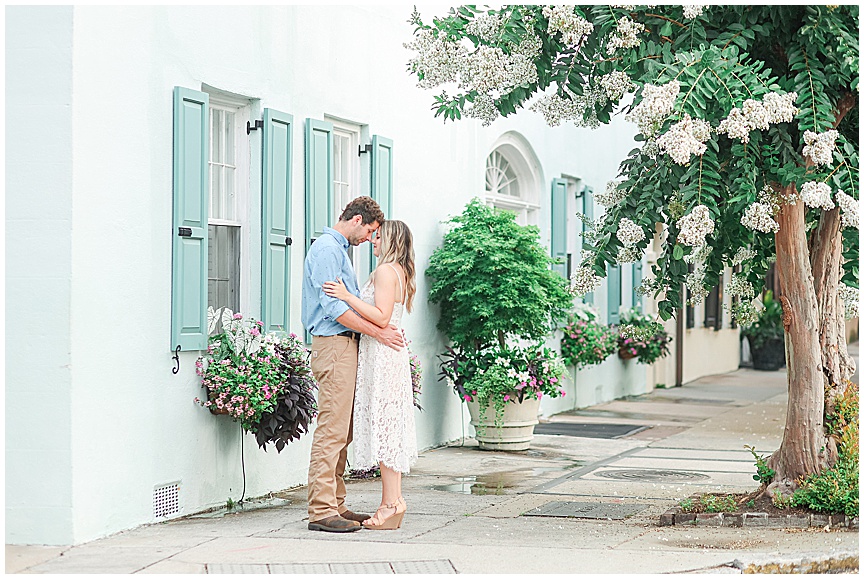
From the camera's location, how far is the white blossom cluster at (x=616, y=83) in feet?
22.5

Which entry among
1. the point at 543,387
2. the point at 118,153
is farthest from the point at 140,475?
the point at 543,387

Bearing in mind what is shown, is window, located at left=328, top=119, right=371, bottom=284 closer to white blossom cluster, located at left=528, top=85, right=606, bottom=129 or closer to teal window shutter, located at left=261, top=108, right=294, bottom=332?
teal window shutter, located at left=261, top=108, right=294, bottom=332

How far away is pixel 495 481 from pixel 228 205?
9.54 feet

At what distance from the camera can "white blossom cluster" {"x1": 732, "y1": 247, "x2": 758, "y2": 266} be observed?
7.81m

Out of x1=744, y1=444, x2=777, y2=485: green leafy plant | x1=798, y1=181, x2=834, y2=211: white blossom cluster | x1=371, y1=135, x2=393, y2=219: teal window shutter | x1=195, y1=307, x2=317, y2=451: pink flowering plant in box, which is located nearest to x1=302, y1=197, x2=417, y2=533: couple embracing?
x1=195, y1=307, x2=317, y2=451: pink flowering plant in box

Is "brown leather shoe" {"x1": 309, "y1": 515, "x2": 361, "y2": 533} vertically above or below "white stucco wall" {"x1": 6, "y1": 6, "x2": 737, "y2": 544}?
below

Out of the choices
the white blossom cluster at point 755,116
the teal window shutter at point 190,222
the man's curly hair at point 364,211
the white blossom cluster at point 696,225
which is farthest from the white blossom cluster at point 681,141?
the teal window shutter at point 190,222

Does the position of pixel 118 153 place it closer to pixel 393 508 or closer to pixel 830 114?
pixel 393 508

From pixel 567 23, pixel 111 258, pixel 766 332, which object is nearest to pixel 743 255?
pixel 567 23

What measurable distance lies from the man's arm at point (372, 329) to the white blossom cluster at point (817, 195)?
2.38 m

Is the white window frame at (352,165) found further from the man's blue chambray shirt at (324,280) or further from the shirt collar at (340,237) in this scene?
the man's blue chambray shirt at (324,280)

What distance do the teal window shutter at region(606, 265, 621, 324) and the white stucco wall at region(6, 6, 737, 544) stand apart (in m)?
7.11

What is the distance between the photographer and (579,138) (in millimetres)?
14672

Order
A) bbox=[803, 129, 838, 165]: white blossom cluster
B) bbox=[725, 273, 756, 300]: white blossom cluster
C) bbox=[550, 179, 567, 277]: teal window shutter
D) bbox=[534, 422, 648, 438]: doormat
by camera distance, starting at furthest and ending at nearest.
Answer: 1. bbox=[550, 179, 567, 277]: teal window shutter
2. bbox=[534, 422, 648, 438]: doormat
3. bbox=[725, 273, 756, 300]: white blossom cluster
4. bbox=[803, 129, 838, 165]: white blossom cluster
